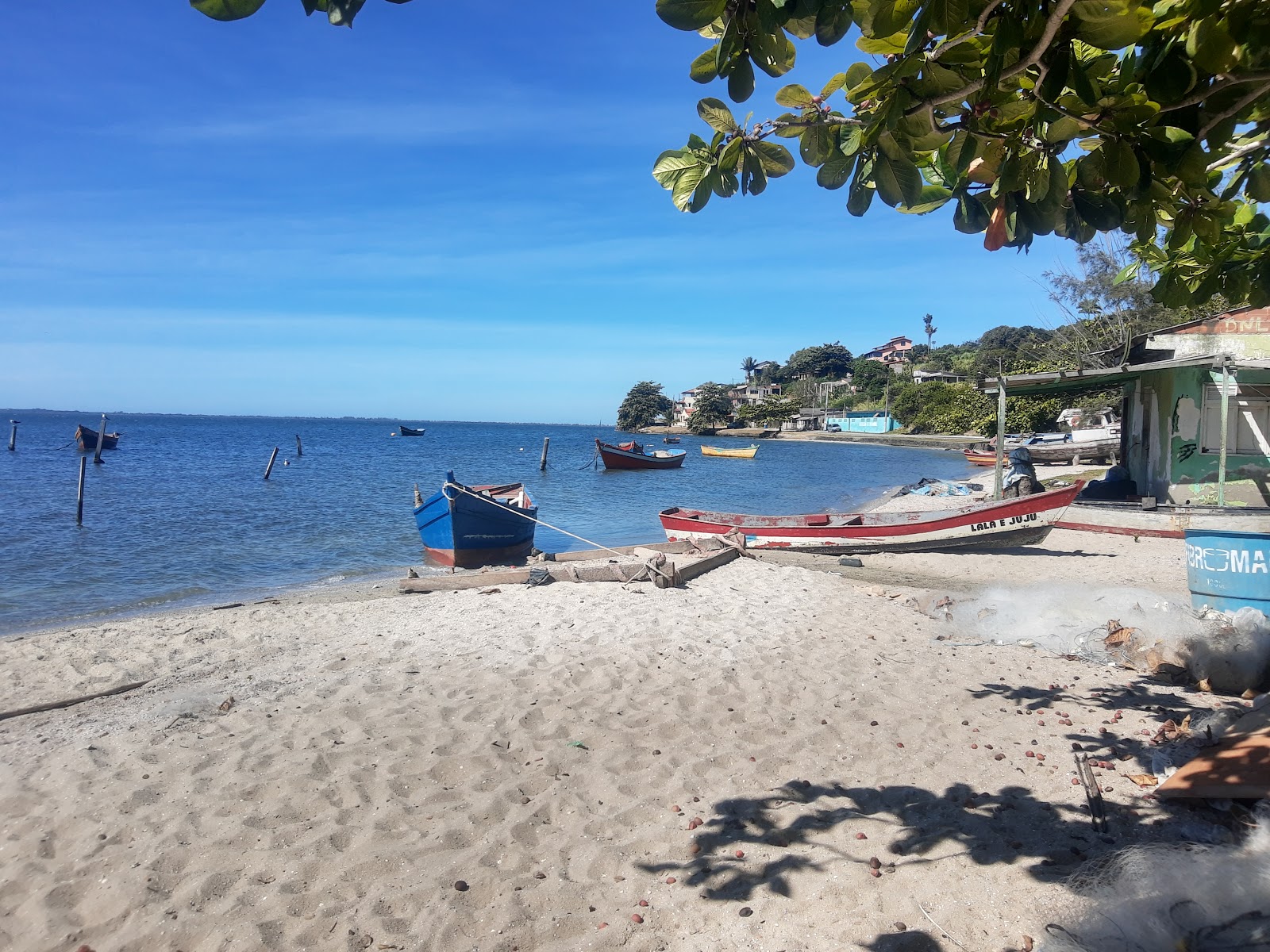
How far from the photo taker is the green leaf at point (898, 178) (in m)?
2.66

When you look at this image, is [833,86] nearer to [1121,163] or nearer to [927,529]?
[1121,163]

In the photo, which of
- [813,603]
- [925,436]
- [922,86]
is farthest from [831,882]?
[925,436]

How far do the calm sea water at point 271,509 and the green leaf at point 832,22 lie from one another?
12585mm

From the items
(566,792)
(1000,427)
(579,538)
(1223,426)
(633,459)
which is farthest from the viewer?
(633,459)

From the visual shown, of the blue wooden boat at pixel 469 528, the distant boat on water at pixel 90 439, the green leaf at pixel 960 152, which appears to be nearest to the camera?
the green leaf at pixel 960 152

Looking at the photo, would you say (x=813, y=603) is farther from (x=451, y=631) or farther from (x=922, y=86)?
(x=922, y=86)

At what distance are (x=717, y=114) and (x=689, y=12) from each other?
1.97 feet

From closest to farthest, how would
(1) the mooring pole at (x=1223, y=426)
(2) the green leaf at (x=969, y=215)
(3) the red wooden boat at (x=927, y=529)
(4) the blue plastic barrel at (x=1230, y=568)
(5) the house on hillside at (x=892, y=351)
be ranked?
1. (2) the green leaf at (x=969, y=215)
2. (4) the blue plastic barrel at (x=1230, y=568)
3. (1) the mooring pole at (x=1223, y=426)
4. (3) the red wooden boat at (x=927, y=529)
5. (5) the house on hillside at (x=892, y=351)

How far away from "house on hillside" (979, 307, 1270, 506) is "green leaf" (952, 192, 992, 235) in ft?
34.1

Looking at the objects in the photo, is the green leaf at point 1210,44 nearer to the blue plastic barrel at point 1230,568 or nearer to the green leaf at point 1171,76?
the green leaf at point 1171,76

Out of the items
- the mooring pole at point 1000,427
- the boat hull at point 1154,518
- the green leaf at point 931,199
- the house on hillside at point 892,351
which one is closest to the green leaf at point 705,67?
the green leaf at point 931,199

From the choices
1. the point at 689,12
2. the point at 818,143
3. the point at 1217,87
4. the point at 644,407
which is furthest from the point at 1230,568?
the point at 644,407

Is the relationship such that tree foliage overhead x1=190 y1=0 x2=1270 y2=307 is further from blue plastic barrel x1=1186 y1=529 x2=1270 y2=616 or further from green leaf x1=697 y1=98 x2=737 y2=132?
blue plastic barrel x1=1186 y1=529 x2=1270 y2=616

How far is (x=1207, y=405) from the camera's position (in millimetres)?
12711
